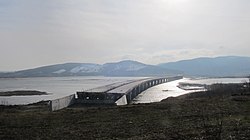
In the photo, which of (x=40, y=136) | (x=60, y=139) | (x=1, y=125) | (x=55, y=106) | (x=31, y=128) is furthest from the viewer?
(x=55, y=106)

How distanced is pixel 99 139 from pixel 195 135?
4506 millimetres

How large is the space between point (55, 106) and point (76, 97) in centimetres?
1728

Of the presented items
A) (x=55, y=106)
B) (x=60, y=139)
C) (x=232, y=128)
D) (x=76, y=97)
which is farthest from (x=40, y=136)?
(x=76, y=97)

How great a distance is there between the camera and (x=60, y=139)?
17734 mm

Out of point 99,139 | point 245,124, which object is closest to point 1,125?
point 99,139

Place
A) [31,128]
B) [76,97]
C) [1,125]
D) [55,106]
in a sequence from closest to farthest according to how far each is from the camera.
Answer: [31,128] < [1,125] < [55,106] < [76,97]

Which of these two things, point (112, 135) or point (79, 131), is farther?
point (79, 131)

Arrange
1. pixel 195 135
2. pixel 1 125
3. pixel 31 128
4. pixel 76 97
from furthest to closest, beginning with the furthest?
pixel 76 97, pixel 1 125, pixel 31 128, pixel 195 135

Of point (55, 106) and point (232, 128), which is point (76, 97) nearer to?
point (55, 106)

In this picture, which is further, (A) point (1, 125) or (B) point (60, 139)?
(A) point (1, 125)

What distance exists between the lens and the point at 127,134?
1839 cm

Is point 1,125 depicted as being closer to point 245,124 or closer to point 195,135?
point 195,135

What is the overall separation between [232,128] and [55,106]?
91.7 feet

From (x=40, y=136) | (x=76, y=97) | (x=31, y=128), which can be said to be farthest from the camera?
(x=76, y=97)
